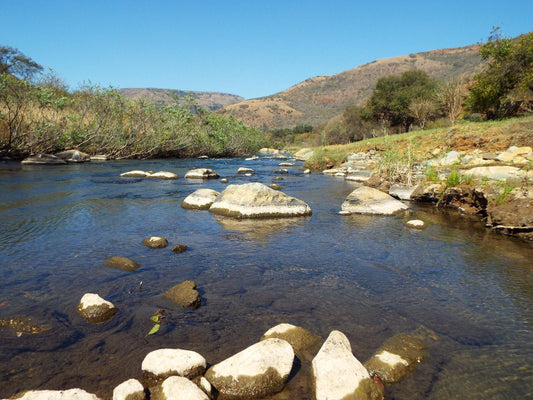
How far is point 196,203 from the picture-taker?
36.3 ft

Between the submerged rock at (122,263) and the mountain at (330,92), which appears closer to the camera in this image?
the submerged rock at (122,263)

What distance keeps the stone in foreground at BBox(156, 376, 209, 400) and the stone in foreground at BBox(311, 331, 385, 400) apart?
966 mm

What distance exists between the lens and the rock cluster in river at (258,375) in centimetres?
277

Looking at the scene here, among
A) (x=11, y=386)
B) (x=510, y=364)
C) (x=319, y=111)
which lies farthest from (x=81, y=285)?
(x=319, y=111)

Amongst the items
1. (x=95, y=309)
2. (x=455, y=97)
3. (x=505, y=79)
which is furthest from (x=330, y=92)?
(x=95, y=309)

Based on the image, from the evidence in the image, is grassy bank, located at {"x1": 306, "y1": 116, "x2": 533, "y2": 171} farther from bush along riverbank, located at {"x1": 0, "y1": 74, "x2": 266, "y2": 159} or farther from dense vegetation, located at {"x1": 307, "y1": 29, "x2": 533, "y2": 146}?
bush along riverbank, located at {"x1": 0, "y1": 74, "x2": 266, "y2": 159}

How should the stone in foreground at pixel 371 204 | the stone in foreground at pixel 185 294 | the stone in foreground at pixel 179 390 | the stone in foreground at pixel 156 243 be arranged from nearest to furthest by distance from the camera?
the stone in foreground at pixel 179 390, the stone in foreground at pixel 185 294, the stone in foreground at pixel 156 243, the stone in foreground at pixel 371 204

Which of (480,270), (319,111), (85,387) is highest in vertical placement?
(319,111)

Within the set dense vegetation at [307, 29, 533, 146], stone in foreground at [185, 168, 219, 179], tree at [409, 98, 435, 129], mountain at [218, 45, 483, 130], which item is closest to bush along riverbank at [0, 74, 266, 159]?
stone in foreground at [185, 168, 219, 179]

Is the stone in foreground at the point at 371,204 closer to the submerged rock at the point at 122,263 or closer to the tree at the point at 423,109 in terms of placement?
the submerged rock at the point at 122,263

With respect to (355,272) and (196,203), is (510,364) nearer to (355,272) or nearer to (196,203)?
(355,272)

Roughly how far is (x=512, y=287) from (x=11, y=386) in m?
6.45

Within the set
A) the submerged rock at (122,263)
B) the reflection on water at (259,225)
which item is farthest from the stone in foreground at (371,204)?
the submerged rock at (122,263)

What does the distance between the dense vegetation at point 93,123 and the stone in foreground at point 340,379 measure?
973 inches
